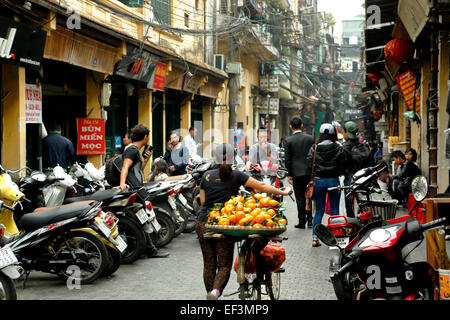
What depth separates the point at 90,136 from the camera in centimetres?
1412

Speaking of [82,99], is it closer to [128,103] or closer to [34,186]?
[128,103]

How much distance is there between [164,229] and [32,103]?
3.85m

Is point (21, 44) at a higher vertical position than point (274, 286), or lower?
higher

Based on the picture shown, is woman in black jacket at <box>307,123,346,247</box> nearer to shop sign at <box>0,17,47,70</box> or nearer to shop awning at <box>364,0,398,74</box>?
shop sign at <box>0,17,47,70</box>

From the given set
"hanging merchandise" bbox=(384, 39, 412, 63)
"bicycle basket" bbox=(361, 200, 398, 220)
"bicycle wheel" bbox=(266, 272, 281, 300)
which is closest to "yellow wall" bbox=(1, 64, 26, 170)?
"bicycle wheel" bbox=(266, 272, 281, 300)

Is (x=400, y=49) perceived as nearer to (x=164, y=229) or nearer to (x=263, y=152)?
(x=263, y=152)

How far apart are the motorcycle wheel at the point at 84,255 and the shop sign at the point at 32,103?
4810 mm

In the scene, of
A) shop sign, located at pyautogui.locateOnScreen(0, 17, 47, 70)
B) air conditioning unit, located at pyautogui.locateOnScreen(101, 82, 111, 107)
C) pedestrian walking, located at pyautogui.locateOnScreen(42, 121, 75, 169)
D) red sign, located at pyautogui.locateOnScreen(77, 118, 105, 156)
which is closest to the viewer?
shop sign, located at pyautogui.locateOnScreen(0, 17, 47, 70)

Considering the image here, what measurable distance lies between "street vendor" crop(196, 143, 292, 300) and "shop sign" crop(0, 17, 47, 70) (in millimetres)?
5319

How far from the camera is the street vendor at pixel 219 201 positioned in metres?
5.38

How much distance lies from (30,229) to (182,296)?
75.2 inches

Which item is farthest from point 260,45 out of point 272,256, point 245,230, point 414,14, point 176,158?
point 245,230

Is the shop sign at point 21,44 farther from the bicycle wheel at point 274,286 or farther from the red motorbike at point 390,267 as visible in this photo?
the red motorbike at point 390,267

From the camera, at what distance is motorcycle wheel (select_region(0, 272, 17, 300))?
525cm
